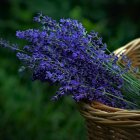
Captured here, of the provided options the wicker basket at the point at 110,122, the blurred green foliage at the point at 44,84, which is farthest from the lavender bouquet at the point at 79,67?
the blurred green foliage at the point at 44,84

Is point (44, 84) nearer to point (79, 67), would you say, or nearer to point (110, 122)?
point (79, 67)

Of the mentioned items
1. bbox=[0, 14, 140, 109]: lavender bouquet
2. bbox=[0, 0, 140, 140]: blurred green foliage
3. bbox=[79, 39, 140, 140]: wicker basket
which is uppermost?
bbox=[0, 0, 140, 140]: blurred green foliage

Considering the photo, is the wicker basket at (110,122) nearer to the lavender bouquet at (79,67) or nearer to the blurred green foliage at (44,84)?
the lavender bouquet at (79,67)

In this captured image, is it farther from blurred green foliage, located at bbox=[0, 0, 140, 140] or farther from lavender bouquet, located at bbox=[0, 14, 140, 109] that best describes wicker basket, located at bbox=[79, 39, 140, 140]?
blurred green foliage, located at bbox=[0, 0, 140, 140]

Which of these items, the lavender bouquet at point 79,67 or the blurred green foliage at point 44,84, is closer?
the lavender bouquet at point 79,67

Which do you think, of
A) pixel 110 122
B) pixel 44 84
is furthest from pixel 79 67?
pixel 44 84

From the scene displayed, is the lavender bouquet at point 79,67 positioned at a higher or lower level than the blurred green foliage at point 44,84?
lower

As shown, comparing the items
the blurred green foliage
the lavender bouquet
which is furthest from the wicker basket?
the blurred green foliage
